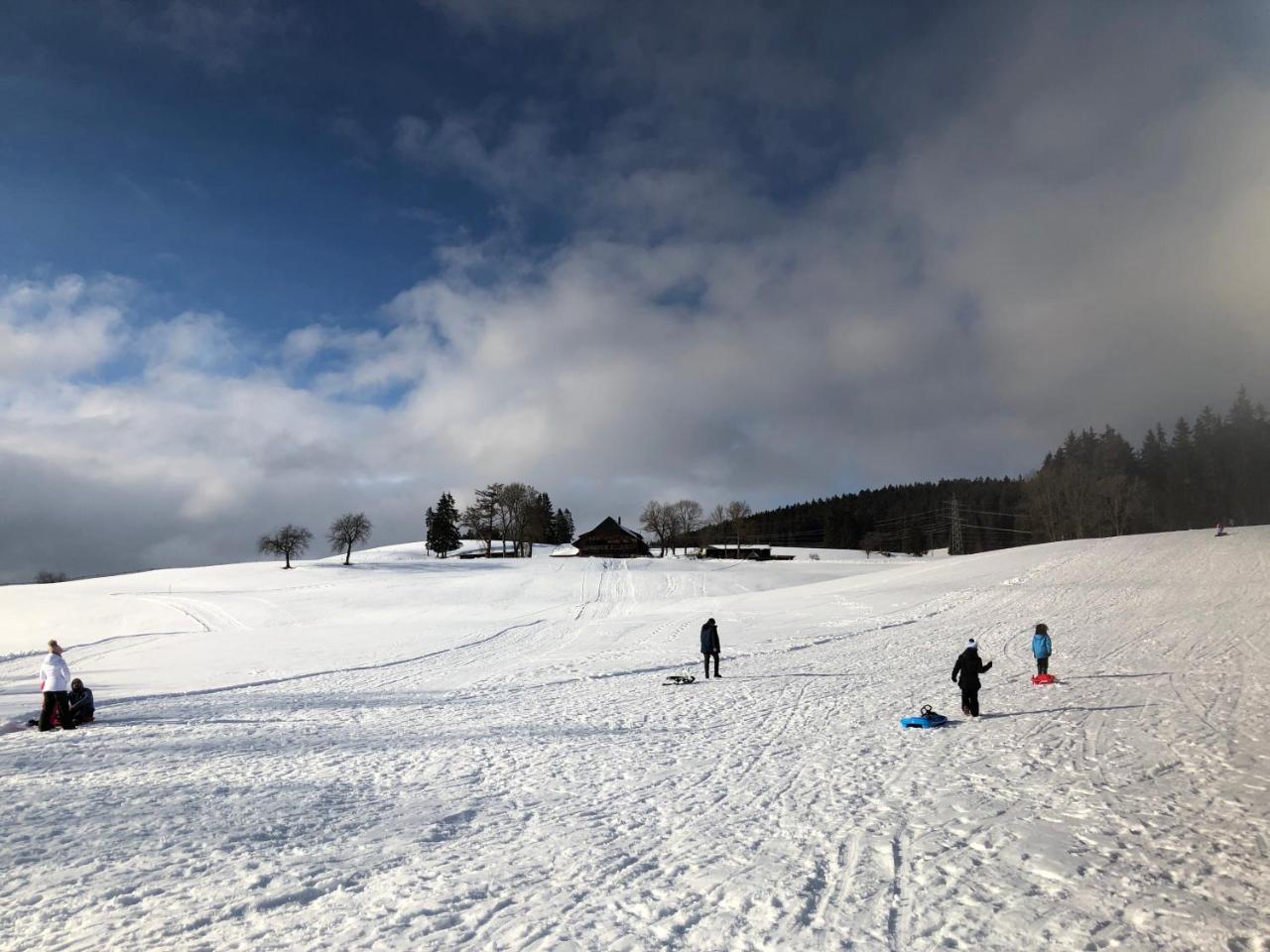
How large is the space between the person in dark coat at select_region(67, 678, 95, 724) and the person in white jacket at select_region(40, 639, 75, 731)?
240mm

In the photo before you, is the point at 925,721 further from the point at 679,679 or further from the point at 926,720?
the point at 679,679

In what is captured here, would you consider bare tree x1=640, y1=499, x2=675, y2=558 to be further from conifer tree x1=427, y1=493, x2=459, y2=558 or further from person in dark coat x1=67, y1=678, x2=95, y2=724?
person in dark coat x1=67, y1=678, x2=95, y2=724

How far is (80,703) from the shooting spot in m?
14.6

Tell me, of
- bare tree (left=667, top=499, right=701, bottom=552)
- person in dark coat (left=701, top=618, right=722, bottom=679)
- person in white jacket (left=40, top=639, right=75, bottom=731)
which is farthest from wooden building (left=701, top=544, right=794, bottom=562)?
person in white jacket (left=40, top=639, right=75, bottom=731)

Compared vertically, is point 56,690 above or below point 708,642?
above

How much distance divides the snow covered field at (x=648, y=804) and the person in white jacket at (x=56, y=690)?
59 cm

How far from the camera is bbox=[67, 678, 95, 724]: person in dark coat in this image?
14.6 metres

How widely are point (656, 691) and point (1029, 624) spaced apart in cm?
2090

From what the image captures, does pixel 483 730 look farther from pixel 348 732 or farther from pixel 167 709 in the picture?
pixel 167 709

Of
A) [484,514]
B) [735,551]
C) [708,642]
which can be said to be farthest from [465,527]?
[708,642]

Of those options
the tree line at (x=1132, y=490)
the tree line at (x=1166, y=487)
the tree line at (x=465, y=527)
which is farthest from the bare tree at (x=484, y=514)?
the tree line at (x=1166, y=487)

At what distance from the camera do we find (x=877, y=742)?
40.3 ft

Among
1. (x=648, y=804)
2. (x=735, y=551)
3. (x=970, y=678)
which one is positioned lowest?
(x=648, y=804)

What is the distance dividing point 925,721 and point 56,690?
17760 millimetres
